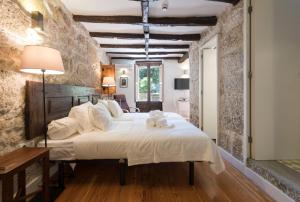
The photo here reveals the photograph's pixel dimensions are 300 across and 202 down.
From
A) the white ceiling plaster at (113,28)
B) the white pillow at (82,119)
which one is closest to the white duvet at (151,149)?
the white pillow at (82,119)

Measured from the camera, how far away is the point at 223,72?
3760 millimetres

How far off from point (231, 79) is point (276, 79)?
0.76m

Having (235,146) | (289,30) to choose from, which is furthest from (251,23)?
(235,146)

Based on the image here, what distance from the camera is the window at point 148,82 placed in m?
8.95

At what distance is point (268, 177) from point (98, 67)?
16.3ft

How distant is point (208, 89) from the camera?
5.02 metres

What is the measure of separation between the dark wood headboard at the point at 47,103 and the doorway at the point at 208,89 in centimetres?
298

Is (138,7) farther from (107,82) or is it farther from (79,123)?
(107,82)

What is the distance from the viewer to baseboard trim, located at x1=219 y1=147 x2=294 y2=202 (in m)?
2.12

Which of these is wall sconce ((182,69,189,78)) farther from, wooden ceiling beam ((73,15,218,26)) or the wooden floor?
the wooden floor

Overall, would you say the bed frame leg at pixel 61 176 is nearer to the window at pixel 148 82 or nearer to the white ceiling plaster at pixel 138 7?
the white ceiling plaster at pixel 138 7

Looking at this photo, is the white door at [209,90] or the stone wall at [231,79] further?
the white door at [209,90]

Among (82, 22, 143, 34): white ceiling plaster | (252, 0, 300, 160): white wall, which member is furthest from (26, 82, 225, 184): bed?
(82, 22, 143, 34): white ceiling plaster

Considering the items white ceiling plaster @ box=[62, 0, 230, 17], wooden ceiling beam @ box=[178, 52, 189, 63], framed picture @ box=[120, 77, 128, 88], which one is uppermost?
white ceiling plaster @ box=[62, 0, 230, 17]
